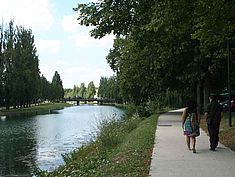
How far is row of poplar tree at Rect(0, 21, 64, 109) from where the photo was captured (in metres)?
82.6

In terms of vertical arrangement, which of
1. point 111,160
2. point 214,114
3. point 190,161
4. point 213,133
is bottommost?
point 111,160

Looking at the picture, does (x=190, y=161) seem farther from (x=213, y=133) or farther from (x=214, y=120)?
(x=214, y=120)

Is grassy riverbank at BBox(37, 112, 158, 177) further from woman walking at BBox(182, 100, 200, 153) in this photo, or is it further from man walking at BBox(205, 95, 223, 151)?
man walking at BBox(205, 95, 223, 151)

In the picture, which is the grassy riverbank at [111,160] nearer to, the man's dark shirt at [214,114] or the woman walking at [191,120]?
the woman walking at [191,120]

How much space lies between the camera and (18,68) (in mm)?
85875

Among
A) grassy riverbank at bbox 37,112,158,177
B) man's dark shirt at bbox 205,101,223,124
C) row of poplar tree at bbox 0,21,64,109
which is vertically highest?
row of poplar tree at bbox 0,21,64,109

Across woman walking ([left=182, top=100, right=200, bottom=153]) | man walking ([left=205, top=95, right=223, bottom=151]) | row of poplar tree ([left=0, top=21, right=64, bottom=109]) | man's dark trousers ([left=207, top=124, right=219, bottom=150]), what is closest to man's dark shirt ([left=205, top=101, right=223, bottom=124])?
man walking ([left=205, top=95, right=223, bottom=151])

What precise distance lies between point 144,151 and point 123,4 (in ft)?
15.3

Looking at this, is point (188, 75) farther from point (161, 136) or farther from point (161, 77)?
point (161, 136)

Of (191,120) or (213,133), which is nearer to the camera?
(191,120)

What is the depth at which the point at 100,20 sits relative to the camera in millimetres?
13211

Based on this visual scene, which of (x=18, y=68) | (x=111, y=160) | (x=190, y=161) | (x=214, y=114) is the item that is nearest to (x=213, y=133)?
(x=214, y=114)

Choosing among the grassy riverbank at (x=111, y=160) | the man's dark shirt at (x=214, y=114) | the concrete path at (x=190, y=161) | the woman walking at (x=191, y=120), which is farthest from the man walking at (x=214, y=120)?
the grassy riverbank at (x=111, y=160)

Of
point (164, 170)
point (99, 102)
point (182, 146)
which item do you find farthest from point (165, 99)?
point (99, 102)
